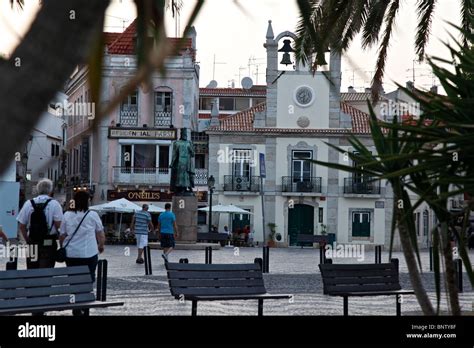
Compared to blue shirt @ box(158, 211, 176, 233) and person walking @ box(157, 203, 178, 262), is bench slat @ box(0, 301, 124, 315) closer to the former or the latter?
person walking @ box(157, 203, 178, 262)

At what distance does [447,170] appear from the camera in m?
7.99

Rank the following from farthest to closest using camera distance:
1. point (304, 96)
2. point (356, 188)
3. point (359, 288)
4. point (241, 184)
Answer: point (304, 96) < point (356, 188) < point (241, 184) < point (359, 288)

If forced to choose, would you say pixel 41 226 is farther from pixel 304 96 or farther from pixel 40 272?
pixel 304 96

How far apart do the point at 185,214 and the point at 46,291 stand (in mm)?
28573

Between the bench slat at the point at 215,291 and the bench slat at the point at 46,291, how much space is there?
112 cm

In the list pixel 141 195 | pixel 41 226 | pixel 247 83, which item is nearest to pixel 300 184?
pixel 141 195

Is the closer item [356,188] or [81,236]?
[81,236]

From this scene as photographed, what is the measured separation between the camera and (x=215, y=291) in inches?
445

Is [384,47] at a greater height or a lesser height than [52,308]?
greater

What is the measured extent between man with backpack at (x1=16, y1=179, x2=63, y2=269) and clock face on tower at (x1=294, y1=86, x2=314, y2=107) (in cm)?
4726

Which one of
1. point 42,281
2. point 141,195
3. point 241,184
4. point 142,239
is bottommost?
point 142,239

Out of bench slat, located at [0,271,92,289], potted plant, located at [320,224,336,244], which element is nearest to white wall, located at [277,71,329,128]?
potted plant, located at [320,224,336,244]
